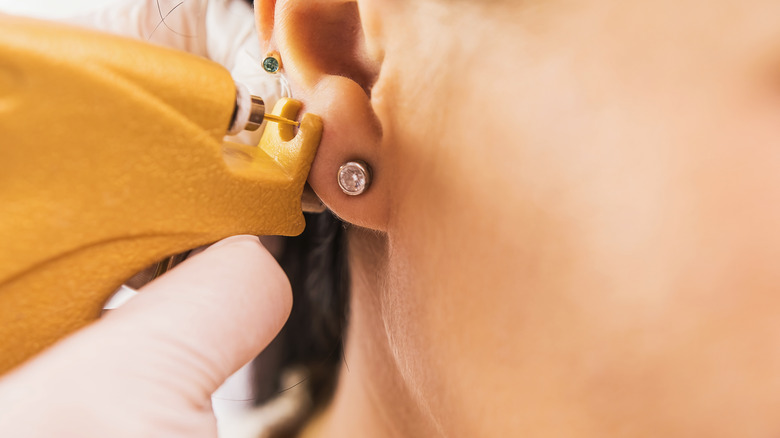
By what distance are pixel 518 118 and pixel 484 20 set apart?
0.11 metres

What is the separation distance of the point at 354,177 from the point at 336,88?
0.10m

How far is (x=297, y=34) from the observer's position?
0.57m

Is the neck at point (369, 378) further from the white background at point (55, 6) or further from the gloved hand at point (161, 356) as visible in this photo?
the white background at point (55, 6)

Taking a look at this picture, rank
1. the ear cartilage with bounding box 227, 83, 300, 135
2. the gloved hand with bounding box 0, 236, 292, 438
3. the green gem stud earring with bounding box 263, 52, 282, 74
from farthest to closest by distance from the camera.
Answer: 1. the green gem stud earring with bounding box 263, 52, 282, 74
2. the ear cartilage with bounding box 227, 83, 300, 135
3. the gloved hand with bounding box 0, 236, 292, 438

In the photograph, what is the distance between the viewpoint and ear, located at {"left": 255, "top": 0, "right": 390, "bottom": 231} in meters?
0.55

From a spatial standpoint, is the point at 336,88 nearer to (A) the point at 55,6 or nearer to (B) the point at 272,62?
(B) the point at 272,62

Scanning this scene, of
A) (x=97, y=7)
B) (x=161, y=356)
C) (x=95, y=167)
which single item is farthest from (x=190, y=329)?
(x=97, y=7)

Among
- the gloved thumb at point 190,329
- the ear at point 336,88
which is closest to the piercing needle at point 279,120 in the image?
the ear at point 336,88

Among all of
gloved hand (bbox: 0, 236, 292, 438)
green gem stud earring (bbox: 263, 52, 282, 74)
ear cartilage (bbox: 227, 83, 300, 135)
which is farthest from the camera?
green gem stud earring (bbox: 263, 52, 282, 74)

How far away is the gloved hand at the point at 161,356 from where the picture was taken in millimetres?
385

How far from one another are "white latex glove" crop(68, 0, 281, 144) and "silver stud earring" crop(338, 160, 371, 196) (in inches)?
6.7

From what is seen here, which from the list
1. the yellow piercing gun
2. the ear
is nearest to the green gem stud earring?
the ear

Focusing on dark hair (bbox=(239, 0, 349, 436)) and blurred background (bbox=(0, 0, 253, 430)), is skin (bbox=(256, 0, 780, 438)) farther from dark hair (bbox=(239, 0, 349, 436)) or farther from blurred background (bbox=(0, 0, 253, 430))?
blurred background (bbox=(0, 0, 253, 430))

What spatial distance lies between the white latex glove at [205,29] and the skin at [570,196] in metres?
0.11
